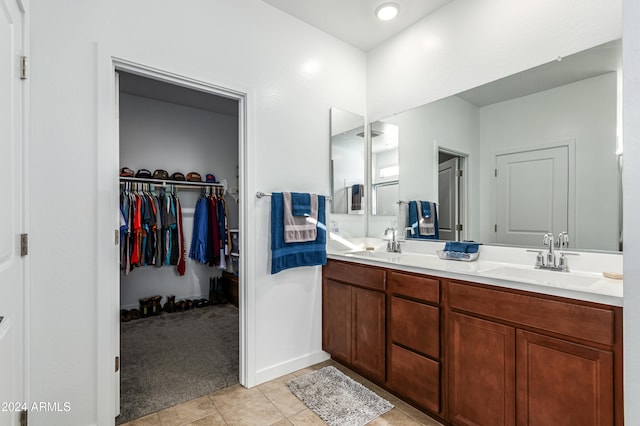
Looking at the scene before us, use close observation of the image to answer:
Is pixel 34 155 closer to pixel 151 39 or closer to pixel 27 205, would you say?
pixel 27 205

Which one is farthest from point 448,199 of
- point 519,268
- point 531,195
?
point 519,268

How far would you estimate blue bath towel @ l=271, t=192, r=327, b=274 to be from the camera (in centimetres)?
227

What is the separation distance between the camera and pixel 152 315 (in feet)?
12.4

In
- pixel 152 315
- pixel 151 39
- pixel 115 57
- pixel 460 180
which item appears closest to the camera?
pixel 115 57

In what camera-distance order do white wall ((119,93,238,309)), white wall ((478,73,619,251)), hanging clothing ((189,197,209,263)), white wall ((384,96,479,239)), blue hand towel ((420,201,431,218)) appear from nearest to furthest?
white wall ((478,73,619,251)) → white wall ((384,96,479,239)) → blue hand towel ((420,201,431,218)) → white wall ((119,93,238,309)) → hanging clothing ((189,197,209,263))

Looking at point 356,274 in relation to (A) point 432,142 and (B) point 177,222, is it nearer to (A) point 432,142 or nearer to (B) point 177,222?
(A) point 432,142

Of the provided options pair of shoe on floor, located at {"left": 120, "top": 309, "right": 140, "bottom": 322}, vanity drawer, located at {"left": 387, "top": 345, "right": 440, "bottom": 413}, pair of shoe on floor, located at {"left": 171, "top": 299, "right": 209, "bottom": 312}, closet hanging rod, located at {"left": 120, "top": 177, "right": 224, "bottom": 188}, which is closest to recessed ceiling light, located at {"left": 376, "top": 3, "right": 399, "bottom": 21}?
vanity drawer, located at {"left": 387, "top": 345, "right": 440, "bottom": 413}

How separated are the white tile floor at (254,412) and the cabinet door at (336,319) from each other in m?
0.36

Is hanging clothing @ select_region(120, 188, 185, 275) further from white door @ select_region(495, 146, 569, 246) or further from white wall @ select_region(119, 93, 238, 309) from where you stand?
white door @ select_region(495, 146, 569, 246)

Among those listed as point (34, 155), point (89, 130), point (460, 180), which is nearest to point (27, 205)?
point (34, 155)

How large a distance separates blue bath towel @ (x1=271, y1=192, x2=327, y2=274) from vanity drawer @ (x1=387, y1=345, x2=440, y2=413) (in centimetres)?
87

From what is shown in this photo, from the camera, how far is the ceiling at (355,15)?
7.52 ft

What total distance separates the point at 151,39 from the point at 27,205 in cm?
113

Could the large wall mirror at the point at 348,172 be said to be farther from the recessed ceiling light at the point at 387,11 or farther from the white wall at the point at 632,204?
the white wall at the point at 632,204
